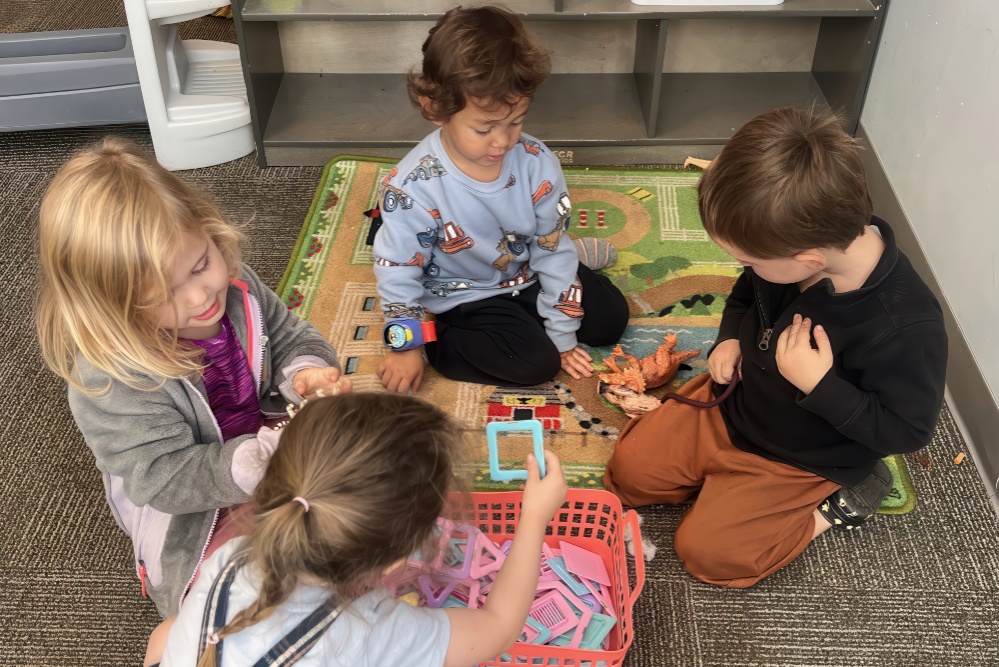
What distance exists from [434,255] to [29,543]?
775 millimetres

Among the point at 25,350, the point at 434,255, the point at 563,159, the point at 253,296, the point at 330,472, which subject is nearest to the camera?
the point at 330,472

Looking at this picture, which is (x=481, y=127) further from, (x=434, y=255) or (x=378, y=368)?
(x=378, y=368)

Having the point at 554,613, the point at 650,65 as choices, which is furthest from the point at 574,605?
the point at 650,65

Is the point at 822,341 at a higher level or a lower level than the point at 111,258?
lower

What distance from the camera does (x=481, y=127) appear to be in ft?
4.28

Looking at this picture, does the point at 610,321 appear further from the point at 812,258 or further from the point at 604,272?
the point at 812,258

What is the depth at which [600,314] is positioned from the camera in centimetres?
160

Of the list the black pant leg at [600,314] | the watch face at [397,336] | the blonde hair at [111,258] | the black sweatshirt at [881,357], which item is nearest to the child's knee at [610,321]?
the black pant leg at [600,314]

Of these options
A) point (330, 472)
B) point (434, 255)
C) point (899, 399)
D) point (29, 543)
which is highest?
point (330, 472)

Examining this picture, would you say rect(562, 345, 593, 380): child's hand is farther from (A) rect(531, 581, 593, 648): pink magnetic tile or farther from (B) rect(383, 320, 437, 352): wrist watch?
(A) rect(531, 581, 593, 648): pink magnetic tile

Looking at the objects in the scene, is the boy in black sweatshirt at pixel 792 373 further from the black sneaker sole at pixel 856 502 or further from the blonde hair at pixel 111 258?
the blonde hair at pixel 111 258

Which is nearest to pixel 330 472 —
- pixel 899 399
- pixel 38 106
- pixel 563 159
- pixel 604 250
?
pixel 899 399

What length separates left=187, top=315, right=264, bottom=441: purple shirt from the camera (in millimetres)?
1152

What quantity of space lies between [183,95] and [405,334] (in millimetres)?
1020
